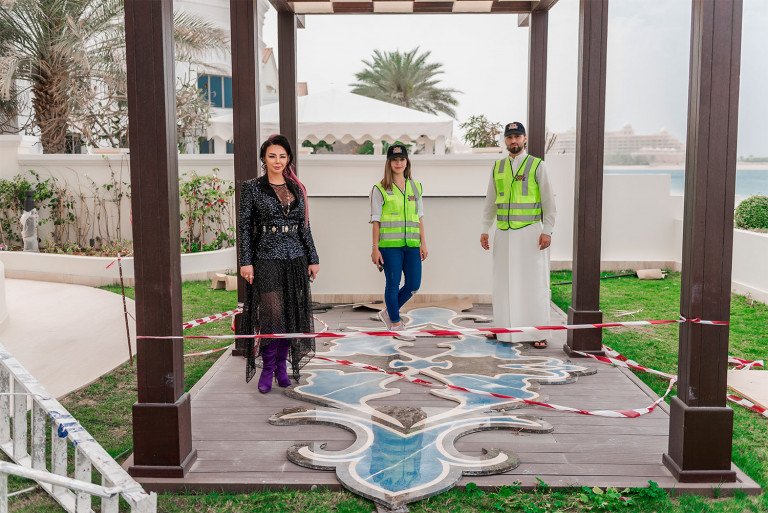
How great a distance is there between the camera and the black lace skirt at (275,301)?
4.75m

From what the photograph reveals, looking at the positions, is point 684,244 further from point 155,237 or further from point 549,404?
point 155,237

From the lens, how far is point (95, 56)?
15.1m

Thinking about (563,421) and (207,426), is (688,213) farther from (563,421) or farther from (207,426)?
(207,426)

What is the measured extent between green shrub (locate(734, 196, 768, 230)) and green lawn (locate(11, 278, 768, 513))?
285cm

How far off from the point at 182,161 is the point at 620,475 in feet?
33.1

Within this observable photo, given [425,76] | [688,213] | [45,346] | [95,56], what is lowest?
[45,346]

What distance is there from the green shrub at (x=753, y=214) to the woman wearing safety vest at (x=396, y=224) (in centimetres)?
588

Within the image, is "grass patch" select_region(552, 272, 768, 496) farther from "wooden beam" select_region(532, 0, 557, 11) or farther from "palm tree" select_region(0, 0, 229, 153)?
"palm tree" select_region(0, 0, 229, 153)

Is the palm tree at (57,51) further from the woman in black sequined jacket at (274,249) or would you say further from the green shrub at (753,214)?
the green shrub at (753,214)

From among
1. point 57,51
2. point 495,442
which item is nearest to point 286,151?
point 495,442

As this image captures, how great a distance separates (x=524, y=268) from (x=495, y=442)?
2438mm

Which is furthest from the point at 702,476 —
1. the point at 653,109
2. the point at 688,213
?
the point at 653,109

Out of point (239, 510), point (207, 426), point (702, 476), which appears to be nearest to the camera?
point (239, 510)

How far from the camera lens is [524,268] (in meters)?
6.23
